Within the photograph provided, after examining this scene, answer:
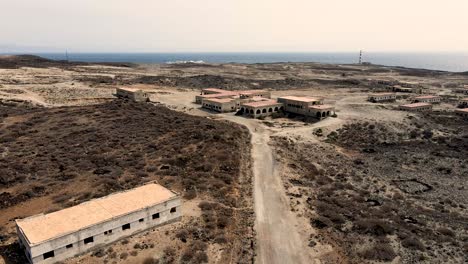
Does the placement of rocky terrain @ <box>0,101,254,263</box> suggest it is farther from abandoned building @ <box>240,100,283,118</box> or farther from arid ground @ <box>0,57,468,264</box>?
Answer: abandoned building @ <box>240,100,283,118</box>

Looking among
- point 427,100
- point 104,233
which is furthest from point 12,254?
point 427,100

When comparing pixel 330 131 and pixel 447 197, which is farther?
pixel 330 131

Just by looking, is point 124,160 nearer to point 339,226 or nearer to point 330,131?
point 339,226

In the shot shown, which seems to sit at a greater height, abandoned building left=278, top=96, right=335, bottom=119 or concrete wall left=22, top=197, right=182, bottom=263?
abandoned building left=278, top=96, right=335, bottom=119

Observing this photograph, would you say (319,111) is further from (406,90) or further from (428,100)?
(406,90)

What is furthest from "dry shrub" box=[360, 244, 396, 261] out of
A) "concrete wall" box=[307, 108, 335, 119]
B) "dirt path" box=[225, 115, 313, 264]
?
"concrete wall" box=[307, 108, 335, 119]

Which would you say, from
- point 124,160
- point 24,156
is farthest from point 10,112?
point 124,160
